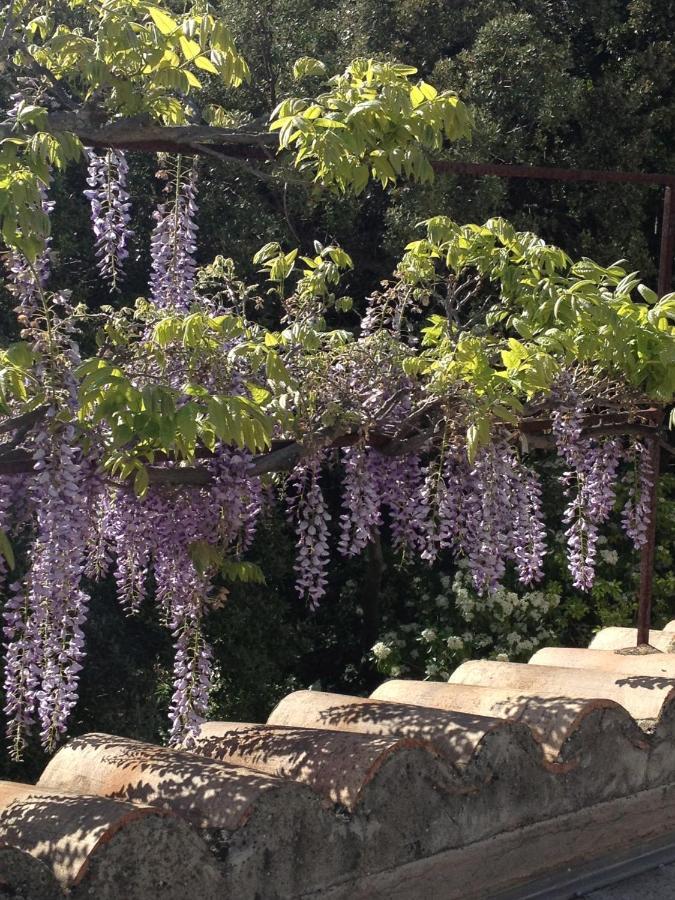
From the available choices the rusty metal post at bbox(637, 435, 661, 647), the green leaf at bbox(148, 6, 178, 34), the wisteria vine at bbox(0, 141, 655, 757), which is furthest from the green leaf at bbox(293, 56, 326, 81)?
the rusty metal post at bbox(637, 435, 661, 647)

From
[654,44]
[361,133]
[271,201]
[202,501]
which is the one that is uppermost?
[654,44]

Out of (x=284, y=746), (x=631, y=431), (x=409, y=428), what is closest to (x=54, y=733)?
(x=284, y=746)

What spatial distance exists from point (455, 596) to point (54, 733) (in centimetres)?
476

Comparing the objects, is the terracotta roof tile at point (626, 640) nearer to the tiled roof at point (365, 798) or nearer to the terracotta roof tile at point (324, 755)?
the tiled roof at point (365, 798)

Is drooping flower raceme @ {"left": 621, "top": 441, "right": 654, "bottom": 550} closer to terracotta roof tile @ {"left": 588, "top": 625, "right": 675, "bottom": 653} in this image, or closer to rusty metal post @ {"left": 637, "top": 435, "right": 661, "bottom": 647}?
rusty metal post @ {"left": 637, "top": 435, "right": 661, "bottom": 647}

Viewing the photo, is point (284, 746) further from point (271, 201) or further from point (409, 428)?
point (271, 201)

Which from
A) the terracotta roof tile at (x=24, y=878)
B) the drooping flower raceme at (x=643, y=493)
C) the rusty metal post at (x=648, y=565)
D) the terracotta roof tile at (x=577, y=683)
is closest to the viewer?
the terracotta roof tile at (x=24, y=878)

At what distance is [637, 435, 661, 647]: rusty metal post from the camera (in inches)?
180

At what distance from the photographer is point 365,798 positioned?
9.06 ft

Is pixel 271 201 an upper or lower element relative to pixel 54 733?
upper

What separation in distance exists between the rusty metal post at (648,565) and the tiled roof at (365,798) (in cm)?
64

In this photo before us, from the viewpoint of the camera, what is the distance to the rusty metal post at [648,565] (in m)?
4.57

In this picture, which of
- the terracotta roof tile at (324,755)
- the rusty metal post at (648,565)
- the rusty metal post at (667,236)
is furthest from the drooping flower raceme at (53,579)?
the rusty metal post at (667,236)

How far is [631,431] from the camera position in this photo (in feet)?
14.6
